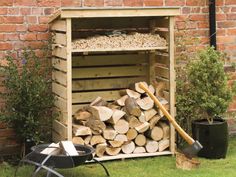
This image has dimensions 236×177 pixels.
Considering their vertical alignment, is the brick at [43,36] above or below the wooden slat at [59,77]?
above

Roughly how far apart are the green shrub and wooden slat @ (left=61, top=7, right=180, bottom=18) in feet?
2.36

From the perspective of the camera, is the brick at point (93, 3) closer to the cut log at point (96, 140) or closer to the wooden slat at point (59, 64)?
the wooden slat at point (59, 64)

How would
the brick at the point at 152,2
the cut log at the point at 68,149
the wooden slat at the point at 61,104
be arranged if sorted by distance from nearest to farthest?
1. the cut log at the point at 68,149
2. the wooden slat at the point at 61,104
3. the brick at the point at 152,2

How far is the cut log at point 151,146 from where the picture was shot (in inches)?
259

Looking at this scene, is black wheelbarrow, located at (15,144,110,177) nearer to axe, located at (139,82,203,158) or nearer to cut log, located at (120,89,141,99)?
axe, located at (139,82,203,158)

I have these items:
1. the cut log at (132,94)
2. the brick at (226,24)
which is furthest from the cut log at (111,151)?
the brick at (226,24)

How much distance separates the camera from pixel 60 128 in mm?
6293

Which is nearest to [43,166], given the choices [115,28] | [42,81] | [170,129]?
[42,81]

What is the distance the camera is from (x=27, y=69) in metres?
6.35

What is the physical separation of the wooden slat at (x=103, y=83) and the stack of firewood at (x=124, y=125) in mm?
295

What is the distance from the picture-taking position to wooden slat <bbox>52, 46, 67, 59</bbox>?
6047 millimetres

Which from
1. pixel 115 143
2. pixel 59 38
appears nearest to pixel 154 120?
pixel 115 143

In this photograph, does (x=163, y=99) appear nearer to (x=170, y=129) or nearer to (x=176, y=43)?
(x=170, y=129)

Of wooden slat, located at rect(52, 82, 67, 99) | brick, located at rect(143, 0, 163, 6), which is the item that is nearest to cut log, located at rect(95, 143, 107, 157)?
wooden slat, located at rect(52, 82, 67, 99)
